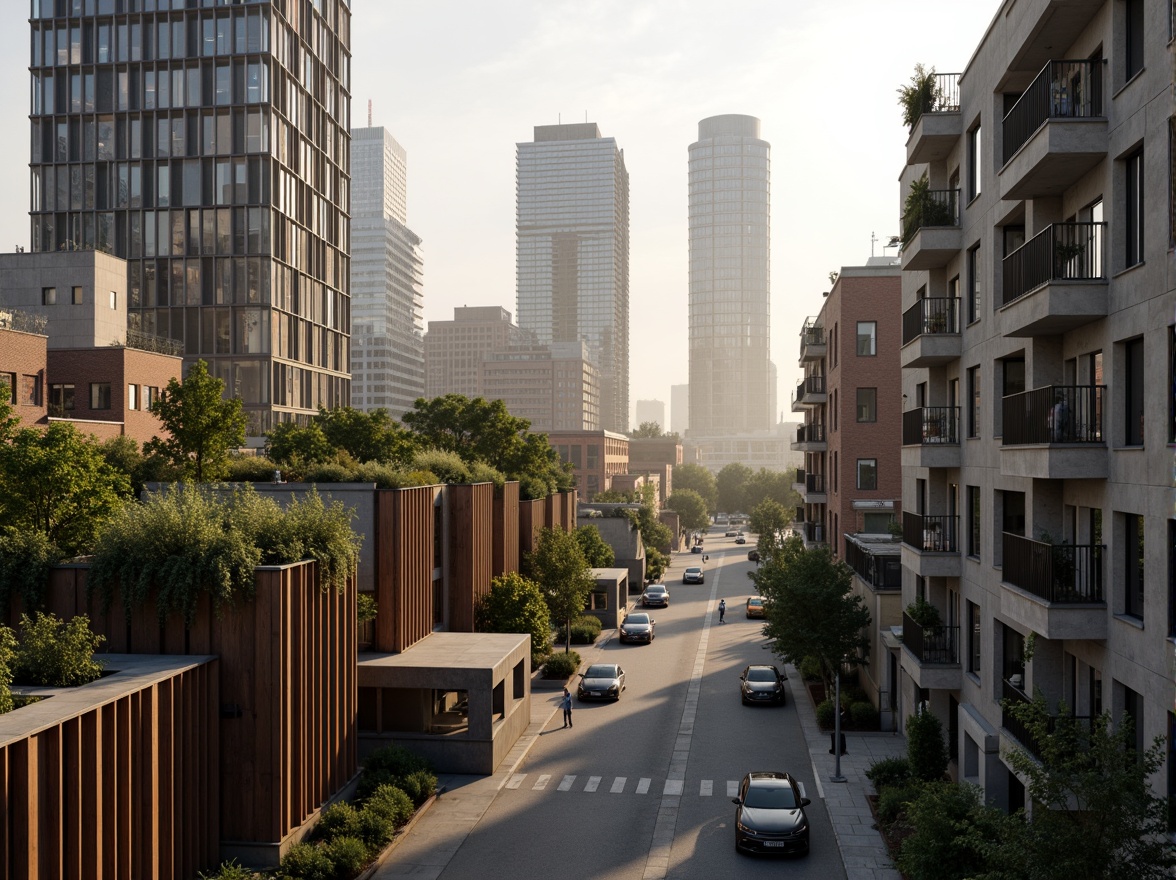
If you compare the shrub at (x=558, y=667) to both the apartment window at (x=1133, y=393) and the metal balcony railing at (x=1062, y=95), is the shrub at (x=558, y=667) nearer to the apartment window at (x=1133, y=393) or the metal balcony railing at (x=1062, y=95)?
the metal balcony railing at (x=1062, y=95)

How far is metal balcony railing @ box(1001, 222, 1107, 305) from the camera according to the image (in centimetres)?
1677

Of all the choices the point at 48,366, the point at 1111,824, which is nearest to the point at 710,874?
the point at 1111,824

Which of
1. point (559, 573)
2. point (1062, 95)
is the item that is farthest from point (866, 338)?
point (1062, 95)

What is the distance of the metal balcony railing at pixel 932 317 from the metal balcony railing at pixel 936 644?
7.99 meters

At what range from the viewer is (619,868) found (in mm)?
21672

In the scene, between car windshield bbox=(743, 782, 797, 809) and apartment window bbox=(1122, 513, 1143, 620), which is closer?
apartment window bbox=(1122, 513, 1143, 620)

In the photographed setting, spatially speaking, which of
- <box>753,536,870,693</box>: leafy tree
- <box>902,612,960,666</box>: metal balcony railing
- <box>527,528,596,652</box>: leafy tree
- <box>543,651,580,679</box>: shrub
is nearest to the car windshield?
<box>902,612,960,666</box>: metal balcony railing

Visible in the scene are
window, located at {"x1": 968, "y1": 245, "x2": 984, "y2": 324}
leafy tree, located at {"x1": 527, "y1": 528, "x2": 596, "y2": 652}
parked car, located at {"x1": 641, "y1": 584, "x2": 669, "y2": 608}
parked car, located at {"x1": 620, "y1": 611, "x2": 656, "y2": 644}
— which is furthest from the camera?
parked car, located at {"x1": 641, "y1": 584, "x2": 669, "y2": 608}

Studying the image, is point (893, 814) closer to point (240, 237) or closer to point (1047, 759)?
point (1047, 759)

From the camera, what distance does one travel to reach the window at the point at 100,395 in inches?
2016

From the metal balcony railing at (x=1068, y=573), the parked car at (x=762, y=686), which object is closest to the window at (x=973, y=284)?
the metal balcony railing at (x=1068, y=573)

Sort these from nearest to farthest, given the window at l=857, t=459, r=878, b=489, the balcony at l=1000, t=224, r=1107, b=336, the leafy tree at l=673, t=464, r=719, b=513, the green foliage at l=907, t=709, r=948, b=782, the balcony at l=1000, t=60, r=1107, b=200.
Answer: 1. the balcony at l=1000, t=60, r=1107, b=200
2. the balcony at l=1000, t=224, r=1107, b=336
3. the green foliage at l=907, t=709, r=948, b=782
4. the window at l=857, t=459, r=878, b=489
5. the leafy tree at l=673, t=464, r=719, b=513

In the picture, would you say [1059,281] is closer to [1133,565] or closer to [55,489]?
[1133,565]

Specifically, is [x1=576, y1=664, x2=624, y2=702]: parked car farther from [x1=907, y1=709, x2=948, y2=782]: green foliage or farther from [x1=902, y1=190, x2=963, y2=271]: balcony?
[x1=902, y1=190, x2=963, y2=271]: balcony
